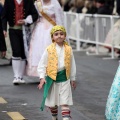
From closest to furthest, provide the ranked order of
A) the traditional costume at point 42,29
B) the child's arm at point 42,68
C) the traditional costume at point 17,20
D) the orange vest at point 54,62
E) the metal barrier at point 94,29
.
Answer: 1. the child's arm at point 42,68
2. the orange vest at point 54,62
3. the traditional costume at point 42,29
4. the traditional costume at point 17,20
5. the metal barrier at point 94,29

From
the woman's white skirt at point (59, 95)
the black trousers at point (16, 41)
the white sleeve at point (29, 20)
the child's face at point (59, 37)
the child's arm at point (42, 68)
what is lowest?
the black trousers at point (16, 41)

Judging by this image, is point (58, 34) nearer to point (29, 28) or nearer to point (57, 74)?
point (57, 74)

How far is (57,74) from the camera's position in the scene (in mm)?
8766

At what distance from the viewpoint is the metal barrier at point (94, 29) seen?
1898 cm

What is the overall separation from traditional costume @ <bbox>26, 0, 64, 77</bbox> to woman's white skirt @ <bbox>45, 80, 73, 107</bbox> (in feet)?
14.2

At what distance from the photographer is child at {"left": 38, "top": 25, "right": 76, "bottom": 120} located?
869cm

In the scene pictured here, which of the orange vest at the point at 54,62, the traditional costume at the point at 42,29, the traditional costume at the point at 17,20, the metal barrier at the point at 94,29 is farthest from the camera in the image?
the metal barrier at the point at 94,29

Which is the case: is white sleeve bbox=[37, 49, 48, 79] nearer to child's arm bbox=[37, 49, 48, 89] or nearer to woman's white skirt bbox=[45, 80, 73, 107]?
child's arm bbox=[37, 49, 48, 89]

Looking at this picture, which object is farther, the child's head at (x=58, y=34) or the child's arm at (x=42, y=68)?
the child's head at (x=58, y=34)

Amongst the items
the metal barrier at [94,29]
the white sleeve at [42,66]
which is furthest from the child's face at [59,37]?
the metal barrier at [94,29]

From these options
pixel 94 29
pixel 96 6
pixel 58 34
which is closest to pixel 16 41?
pixel 58 34

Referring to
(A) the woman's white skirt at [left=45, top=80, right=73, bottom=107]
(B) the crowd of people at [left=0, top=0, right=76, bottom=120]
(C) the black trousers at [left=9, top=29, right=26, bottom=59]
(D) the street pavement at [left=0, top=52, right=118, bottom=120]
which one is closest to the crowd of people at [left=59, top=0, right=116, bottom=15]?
(D) the street pavement at [left=0, top=52, right=118, bottom=120]

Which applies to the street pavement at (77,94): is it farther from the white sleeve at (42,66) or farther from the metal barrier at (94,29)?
the metal barrier at (94,29)

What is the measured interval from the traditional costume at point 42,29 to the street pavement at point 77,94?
16.3 inches
